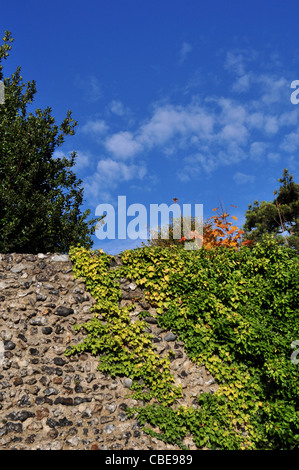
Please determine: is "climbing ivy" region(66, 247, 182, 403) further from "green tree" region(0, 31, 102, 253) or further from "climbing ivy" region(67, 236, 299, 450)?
"green tree" region(0, 31, 102, 253)

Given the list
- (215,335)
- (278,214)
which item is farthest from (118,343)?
(278,214)

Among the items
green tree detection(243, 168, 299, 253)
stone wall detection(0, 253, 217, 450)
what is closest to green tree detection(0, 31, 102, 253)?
stone wall detection(0, 253, 217, 450)

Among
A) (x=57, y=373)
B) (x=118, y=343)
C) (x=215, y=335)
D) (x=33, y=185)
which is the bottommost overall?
(x=57, y=373)

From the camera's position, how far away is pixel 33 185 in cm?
1241

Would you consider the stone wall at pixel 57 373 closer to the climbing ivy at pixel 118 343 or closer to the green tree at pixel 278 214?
the climbing ivy at pixel 118 343

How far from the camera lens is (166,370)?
797 cm

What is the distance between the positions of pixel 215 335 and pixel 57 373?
3.57 metres

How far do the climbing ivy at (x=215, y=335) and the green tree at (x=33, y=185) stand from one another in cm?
364

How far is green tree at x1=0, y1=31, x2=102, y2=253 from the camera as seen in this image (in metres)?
11.3

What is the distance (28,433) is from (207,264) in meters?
5.22

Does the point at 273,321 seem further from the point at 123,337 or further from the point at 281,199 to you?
the point at 281,199

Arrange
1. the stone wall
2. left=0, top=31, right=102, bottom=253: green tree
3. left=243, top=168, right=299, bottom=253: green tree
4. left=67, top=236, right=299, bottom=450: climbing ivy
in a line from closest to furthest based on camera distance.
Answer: the stone wall < left=67, top=236, right=299, bottom=450: climbing ivy < left=0, top=31, right=102, bottom=253: green tree < left=243, top=168, right=299, bottom=253: green tree

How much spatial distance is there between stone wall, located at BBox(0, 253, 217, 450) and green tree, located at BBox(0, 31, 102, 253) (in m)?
3.14

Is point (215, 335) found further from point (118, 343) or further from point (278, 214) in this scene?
point (278, 214)
